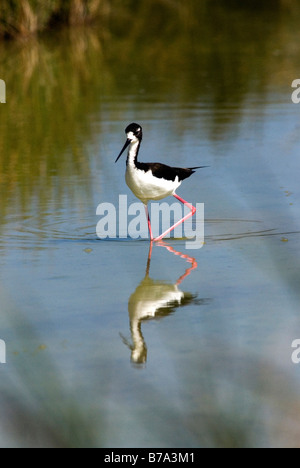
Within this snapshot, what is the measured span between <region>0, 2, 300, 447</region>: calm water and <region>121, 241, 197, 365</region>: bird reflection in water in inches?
0.5

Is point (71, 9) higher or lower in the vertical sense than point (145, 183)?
higher

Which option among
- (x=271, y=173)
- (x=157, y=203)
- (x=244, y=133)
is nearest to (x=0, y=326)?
(x=157, y=203)

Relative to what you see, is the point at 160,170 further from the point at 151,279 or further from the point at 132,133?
the point at 151,279

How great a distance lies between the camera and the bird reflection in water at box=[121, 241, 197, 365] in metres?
4.00

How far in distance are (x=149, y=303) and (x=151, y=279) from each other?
1.53 feet

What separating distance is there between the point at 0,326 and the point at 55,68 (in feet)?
39.7

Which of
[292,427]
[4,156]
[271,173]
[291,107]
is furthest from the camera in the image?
[291,107]

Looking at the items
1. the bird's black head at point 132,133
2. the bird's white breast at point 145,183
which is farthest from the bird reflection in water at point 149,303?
the bird's black head at point 132,133

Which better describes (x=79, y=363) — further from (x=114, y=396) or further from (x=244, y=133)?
(x=244, y=133)

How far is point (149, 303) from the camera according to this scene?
463cm

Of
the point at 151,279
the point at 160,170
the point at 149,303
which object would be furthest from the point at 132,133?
the point at 149,303

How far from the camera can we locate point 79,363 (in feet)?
12.5

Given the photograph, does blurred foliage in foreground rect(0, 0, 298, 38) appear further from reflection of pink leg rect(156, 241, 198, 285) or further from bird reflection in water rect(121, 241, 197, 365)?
bird reflection in water rect(121, 241, 197, 365)

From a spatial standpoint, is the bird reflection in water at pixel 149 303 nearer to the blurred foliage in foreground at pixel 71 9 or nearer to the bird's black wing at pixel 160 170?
the bird's black wing at pixel 160 170
